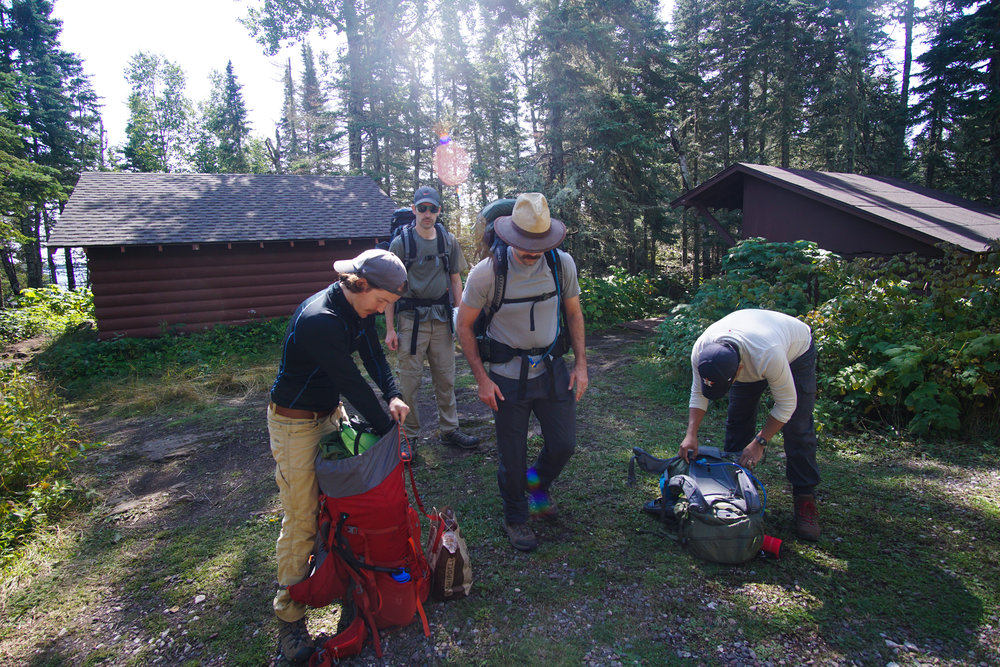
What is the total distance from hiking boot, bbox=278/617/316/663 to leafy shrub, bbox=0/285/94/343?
13.3 m

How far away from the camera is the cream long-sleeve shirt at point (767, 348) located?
2.68 m

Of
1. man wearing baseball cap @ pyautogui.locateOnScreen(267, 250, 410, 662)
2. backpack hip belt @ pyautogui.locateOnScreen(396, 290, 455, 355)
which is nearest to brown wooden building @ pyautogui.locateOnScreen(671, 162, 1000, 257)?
backpack hip belt @ pyautogui.locateOnScreen(396, 290, 455, 355)

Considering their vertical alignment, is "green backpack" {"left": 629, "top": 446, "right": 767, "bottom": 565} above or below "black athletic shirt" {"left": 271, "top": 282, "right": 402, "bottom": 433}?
below

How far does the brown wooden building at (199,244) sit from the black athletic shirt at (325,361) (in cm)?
1056

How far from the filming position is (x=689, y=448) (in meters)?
2.96

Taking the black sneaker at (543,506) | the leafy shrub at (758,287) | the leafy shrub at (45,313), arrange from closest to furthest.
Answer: the black sneaker at (543,506), the leafy shrub at (758,287), the leafy shrub at (45,313)

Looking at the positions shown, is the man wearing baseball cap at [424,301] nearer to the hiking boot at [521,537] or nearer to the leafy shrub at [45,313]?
the hiking boot at [521,537]

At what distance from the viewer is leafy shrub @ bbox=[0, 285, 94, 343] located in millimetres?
13734

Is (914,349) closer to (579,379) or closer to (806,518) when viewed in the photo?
(806,518)

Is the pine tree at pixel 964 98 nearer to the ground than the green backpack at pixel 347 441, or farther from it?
farther from it

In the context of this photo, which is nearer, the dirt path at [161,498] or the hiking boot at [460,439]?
the dirt path at [161,498]

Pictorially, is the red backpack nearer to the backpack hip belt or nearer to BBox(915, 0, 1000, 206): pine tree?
the backpack hip belt

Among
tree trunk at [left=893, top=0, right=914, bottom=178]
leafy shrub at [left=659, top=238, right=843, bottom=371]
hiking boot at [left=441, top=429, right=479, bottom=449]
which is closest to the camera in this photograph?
hiking boot at [left=441, top=429, right=479, bottom=449]

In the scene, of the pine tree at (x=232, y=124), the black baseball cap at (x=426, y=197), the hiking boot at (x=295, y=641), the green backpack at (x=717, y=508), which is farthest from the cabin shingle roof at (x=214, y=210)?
the pine tree at (x=232, y=124)
